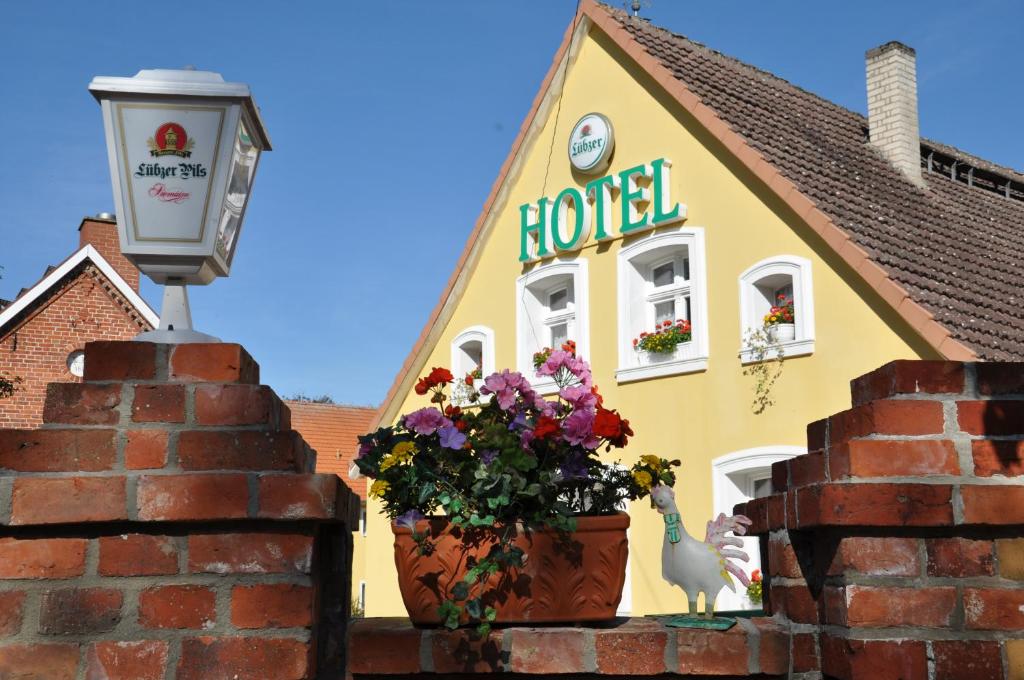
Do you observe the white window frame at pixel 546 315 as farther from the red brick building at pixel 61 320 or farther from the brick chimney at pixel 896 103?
the red brick building at pixel 61 320

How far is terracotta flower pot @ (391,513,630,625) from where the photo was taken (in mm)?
2391

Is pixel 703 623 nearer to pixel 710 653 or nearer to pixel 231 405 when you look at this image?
pixel 710 653

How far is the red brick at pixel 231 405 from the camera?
217 cm

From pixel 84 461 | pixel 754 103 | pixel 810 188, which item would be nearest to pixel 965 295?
pixel 810 188

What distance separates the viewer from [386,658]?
2318 mm

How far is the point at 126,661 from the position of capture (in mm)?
2076

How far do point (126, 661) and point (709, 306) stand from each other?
33.8 ft

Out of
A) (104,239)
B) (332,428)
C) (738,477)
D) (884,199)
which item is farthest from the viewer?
(332,428)

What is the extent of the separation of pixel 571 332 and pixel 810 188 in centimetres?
389

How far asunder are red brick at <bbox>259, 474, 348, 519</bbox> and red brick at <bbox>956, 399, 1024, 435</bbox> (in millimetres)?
1298

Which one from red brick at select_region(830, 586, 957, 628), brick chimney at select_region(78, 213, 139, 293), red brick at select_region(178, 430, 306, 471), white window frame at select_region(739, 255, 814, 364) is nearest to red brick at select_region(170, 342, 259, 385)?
red brick at select_region(178, 430, 306, 471)

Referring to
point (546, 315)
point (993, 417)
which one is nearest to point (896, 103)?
point (546, 315)

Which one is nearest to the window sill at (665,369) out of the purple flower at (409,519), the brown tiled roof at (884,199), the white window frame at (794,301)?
the white window frame at (794,301)

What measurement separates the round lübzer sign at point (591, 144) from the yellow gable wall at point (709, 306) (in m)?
0.12
